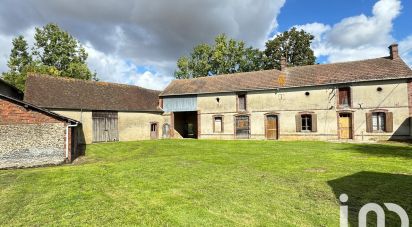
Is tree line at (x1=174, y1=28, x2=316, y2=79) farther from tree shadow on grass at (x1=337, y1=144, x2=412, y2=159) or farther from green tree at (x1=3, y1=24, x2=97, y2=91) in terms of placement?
tree shadow on grass at (x1=337, y1=144, x2=412, y2=159)

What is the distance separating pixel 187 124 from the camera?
32.2 m

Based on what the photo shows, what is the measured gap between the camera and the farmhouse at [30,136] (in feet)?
40.5

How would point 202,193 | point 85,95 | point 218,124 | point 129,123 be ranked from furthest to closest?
point 218,124 → point 129,123 → point 85,95 → point 202,193

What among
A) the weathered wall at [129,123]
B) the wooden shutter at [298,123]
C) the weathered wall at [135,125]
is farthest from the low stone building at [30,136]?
the wooden shutter at [298,123]

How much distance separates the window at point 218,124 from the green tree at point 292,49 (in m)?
20.5

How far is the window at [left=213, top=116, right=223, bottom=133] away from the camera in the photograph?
1069 inches

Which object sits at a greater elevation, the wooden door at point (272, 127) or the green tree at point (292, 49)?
the green tree at point (292, 49)

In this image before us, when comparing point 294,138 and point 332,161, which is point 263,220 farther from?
point 294,138

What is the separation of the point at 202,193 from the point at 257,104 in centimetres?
1942

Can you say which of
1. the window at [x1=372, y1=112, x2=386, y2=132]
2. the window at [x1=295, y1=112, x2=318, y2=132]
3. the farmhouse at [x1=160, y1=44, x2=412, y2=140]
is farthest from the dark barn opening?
the window at [x1=372, y1=112, x2=386, y2=132]

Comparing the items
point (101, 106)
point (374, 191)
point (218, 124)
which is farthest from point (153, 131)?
point (374, 191)

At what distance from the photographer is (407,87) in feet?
66.3

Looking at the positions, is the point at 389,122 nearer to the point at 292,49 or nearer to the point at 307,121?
the point at 307,121

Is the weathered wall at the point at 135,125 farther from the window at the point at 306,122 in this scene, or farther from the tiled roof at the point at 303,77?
the window at the point at 306,122
